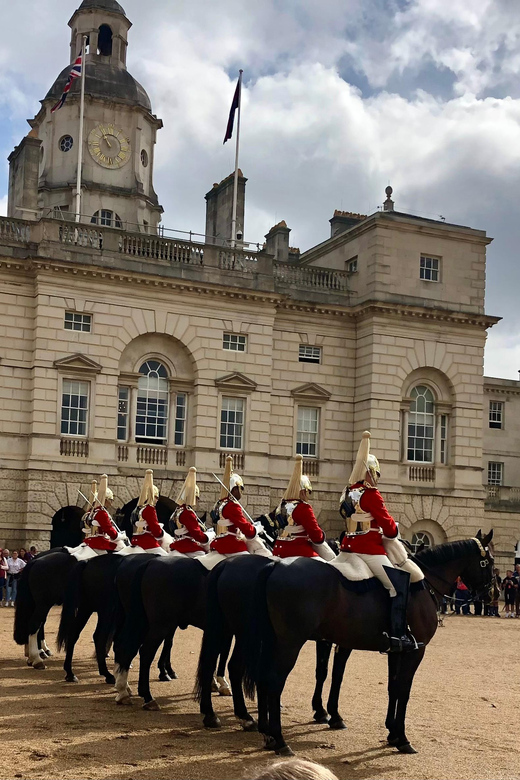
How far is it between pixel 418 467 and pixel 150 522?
22.5 metres

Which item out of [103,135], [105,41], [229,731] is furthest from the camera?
[105,41]

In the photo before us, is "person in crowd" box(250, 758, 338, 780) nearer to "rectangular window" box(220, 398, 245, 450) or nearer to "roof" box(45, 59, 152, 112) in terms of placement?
"rectangular window" box(220, 398, 245, 450)

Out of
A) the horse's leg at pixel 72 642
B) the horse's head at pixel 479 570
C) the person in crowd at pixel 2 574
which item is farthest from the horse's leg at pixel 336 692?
the person in crowd at pixel 2 574

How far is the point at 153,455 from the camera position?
112 ft

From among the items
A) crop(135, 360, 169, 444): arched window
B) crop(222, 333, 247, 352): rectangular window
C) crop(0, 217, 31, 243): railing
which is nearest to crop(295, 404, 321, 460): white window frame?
crop(222, 333, 247, 352): rectangular window

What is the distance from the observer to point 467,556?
1294cm

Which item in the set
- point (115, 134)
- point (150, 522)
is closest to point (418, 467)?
point (115, 134)

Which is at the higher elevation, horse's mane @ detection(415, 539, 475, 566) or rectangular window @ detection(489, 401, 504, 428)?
rectangular window @ detection(489, 401, 504, 428)

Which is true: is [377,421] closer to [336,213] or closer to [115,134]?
[336,213]

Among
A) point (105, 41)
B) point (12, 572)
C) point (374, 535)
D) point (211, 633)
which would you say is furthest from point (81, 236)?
point (374, 535)

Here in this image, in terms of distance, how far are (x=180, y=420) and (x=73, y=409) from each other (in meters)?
3.77

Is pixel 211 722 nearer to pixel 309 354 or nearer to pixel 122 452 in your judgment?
pixel 122 452

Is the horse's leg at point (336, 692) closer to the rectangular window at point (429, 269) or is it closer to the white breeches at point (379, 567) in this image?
the white breeches at point (379, 567)

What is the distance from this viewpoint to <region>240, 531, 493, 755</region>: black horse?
10594 millimetres
